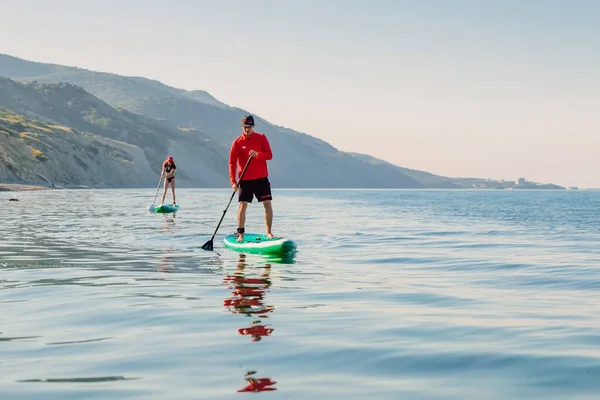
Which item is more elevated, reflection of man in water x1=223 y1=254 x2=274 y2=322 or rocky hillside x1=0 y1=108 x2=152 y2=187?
rocky hillside x1=0 y1=108 x2=152 y2=187

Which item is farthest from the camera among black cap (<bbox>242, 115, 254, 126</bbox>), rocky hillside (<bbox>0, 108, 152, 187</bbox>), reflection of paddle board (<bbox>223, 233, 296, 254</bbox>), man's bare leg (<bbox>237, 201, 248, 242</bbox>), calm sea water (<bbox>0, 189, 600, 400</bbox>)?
rocky hillside (<bbox>0, 108, 152, 187</bbox>)

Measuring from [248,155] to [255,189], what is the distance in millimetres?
778

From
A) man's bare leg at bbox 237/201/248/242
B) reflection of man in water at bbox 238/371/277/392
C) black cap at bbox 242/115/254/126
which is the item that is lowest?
reflection of man in water at bbox 238/371/277/392

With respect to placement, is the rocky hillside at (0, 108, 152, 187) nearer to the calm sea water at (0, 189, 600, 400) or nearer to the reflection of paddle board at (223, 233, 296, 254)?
the reflection of paddle board at (223, 233, 296, 254)

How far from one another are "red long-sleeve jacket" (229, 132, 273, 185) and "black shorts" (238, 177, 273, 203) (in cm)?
11

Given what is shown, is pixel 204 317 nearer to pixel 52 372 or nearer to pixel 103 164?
pixel 52 372

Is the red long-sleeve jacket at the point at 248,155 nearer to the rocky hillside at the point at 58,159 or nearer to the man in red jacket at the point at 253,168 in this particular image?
the man in red jacket at the point at 253,168

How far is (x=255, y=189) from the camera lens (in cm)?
1639

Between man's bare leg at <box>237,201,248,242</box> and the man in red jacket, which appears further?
man's bare leg at <box>237,201,248,242</box>

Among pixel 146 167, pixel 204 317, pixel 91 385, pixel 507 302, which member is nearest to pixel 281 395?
pixel 91 385

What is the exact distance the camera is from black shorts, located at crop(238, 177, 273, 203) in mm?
16297

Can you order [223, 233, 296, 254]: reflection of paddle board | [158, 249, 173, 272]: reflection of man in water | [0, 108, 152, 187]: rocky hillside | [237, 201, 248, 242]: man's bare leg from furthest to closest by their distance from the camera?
[0, 108, 152, 187]: rocky hillside, [237, 201, 248, 242]: man's bare leg, [223, 233, 296, 254]: reflection of paddle board, [158, 249, 173, 272]: reflection of man in water

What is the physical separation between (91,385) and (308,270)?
8.33 metres

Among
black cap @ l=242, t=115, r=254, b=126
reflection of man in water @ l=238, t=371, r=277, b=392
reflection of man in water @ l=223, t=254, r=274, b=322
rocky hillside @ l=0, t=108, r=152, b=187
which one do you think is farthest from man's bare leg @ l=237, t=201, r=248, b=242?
rocky hillside @ l=0, t=108, r=152, b=187
